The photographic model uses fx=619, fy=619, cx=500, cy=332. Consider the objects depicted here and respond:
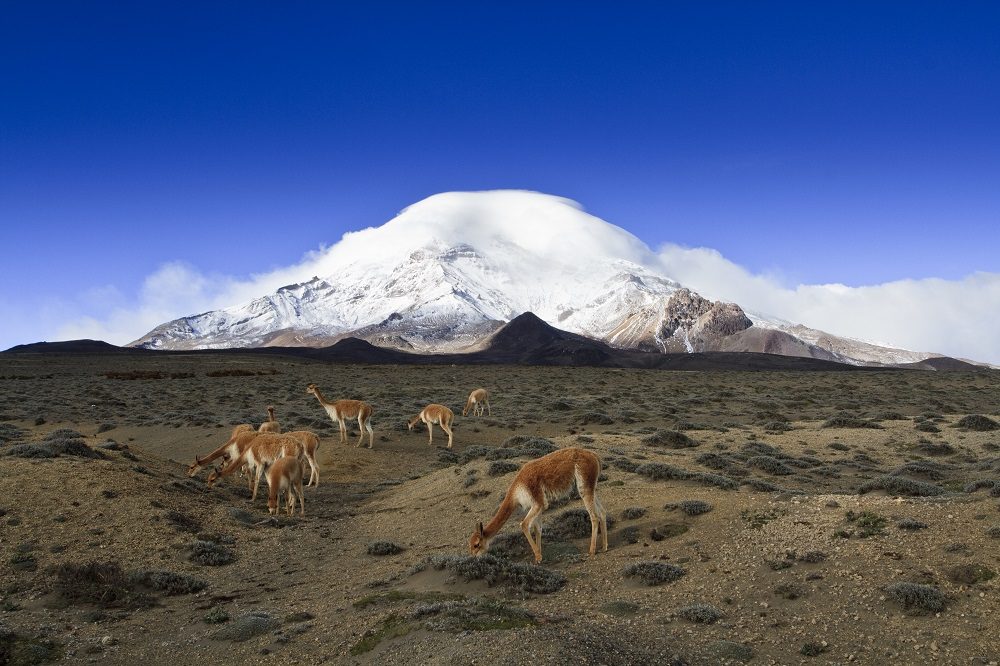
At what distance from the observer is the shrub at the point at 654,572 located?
889cm

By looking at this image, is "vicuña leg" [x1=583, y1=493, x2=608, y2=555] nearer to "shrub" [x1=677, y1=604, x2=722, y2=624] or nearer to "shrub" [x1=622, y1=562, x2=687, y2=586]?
"shrub" [x1=622, y1=562, x2=687, y2=586]

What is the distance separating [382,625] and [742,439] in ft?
61.9

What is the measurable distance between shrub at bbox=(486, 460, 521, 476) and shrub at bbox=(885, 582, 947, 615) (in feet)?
29.6

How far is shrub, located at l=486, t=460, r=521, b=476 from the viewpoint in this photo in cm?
1543

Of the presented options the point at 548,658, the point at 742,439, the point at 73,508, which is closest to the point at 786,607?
the point at 548,658

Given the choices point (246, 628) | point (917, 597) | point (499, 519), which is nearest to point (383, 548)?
point (499, 519)

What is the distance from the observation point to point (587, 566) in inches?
382

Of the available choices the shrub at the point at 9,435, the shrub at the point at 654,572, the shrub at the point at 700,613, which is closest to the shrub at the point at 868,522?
the shrub at the point at 654,572

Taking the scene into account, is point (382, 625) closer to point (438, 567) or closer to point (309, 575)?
point (438, 567)

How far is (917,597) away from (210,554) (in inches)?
438

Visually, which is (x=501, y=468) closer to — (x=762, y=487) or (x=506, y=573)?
(x=762, y=487)

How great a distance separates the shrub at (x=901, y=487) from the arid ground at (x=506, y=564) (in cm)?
4

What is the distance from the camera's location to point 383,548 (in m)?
11.8

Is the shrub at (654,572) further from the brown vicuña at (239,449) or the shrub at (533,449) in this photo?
the brown vicuña at (239,449)
